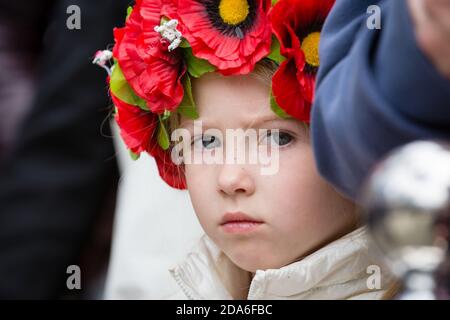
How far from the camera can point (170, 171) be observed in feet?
3.97

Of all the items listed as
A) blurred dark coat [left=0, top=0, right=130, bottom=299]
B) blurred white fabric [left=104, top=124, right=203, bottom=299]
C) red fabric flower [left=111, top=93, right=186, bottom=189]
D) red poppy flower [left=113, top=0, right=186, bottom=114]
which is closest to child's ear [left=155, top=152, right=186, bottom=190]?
red fabric flower [left=111, top=93, right=186, bottom=189]

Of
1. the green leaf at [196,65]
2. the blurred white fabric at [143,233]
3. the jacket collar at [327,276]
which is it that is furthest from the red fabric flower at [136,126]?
the blurred white fabric at [143,233]

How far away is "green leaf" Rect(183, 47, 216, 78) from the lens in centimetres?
109

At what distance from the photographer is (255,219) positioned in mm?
1051

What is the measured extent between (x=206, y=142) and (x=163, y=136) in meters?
0.10

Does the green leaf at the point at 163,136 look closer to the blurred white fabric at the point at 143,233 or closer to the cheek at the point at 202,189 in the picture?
the cheek at the point at 202,189

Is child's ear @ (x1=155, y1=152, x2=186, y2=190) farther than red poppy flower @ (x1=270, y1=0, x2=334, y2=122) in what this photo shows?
Yes

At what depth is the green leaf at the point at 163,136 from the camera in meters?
1.17

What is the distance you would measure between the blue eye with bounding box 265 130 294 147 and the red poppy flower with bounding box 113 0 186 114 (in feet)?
0.38

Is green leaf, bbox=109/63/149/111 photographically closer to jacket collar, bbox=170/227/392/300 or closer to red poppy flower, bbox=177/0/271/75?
red poppy flower, bbox=177/0/271/75

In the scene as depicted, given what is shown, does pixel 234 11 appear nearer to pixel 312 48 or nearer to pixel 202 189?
pixel 312 48

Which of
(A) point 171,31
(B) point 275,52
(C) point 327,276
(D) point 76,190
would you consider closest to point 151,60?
(A) point 171,31

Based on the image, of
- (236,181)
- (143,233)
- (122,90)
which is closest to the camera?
(236,181)
